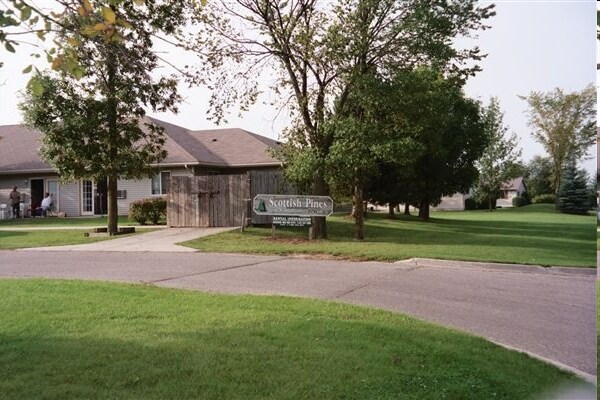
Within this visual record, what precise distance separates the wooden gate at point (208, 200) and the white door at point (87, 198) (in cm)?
1058

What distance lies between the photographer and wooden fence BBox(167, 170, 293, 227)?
2025 cm

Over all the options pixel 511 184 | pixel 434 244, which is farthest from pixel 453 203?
pixel 434 244

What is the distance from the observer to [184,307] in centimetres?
703

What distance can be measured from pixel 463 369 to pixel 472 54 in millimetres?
12820

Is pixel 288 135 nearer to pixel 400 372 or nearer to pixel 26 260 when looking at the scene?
pixel 26 260

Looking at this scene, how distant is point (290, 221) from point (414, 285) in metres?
8.24

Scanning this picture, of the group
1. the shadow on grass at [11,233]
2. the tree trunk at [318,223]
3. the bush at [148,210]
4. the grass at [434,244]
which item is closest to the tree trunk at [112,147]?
the shadow on grass at [11,233]

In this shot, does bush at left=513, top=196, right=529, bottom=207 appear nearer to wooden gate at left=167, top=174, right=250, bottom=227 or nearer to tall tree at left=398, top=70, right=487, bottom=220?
tall tree at left=398, top=70, right=487, bottom=220

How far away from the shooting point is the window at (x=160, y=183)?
94.3 ft

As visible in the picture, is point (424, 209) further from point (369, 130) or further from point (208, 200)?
point (369, 130)

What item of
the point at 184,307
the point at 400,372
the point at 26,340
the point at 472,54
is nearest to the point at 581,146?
the point at 400,372

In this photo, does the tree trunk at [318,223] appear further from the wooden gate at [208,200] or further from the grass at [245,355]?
the grass at [245,355]

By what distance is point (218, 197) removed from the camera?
20906mm

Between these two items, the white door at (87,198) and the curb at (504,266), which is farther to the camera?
the white door at (87,198)
